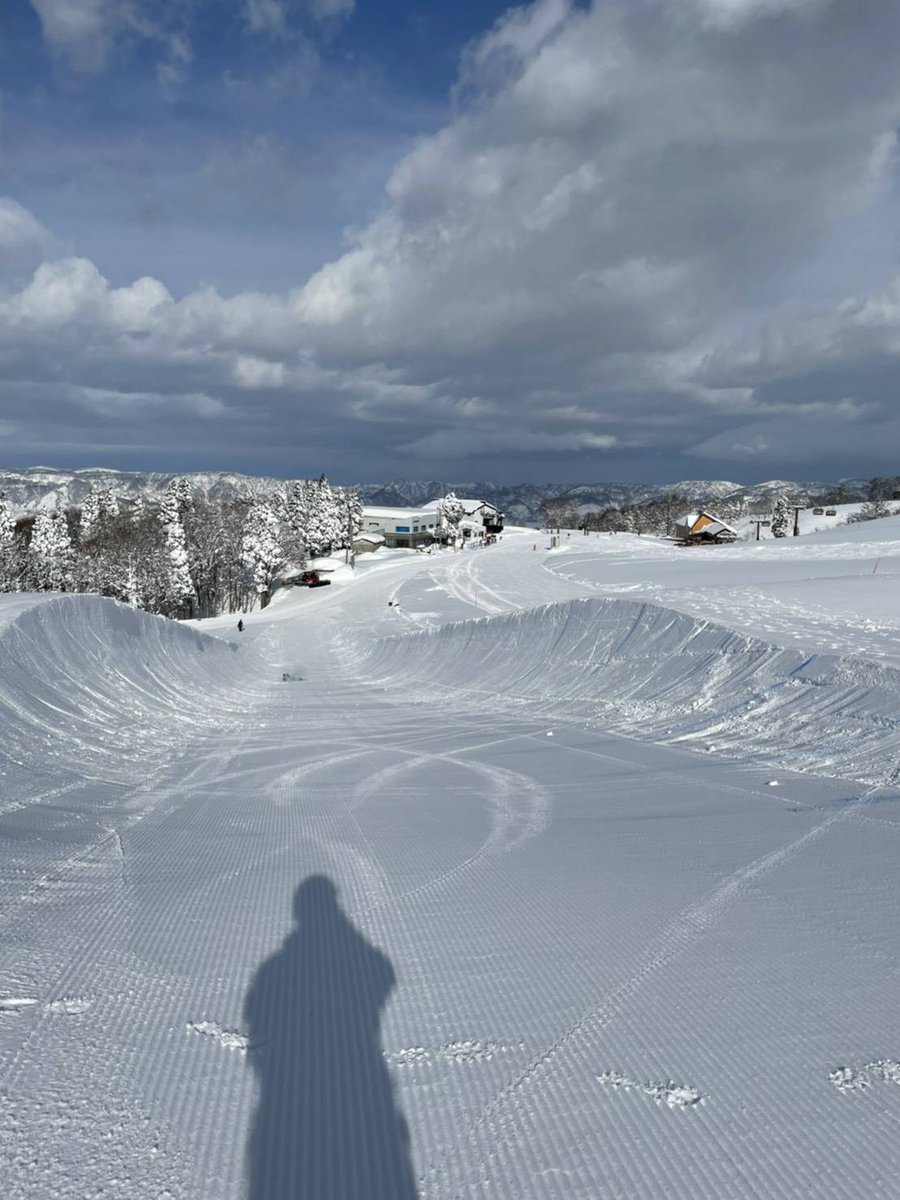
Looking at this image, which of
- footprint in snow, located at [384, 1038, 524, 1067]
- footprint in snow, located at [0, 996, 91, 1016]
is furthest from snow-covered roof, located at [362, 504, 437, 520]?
footprint in snow, located at [384, 1038, 524, 1067]

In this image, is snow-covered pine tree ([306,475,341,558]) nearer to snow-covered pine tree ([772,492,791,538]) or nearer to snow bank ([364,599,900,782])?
snow-covered pine tree ([772,492,791,538])

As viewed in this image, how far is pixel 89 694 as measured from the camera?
43.0 feet

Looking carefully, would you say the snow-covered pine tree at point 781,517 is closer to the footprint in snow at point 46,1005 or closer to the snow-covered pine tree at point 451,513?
the snow-covered pine tree at point 451,513

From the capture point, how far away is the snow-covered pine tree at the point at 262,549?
7912 cm

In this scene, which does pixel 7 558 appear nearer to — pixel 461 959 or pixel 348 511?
pixel 348 511

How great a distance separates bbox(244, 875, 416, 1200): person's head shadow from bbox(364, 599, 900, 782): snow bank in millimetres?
5828

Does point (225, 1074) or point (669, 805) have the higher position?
point (225, 1074)

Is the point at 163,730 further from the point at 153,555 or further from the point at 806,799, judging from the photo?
the point at 153,555

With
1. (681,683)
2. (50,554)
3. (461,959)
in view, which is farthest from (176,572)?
(461,959)

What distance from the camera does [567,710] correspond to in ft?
49.0

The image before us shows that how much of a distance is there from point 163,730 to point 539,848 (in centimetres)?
908

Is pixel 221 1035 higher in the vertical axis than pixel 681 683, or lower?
higher

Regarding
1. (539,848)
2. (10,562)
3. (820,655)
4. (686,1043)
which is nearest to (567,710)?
(820,655)

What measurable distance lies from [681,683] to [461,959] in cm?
1076
